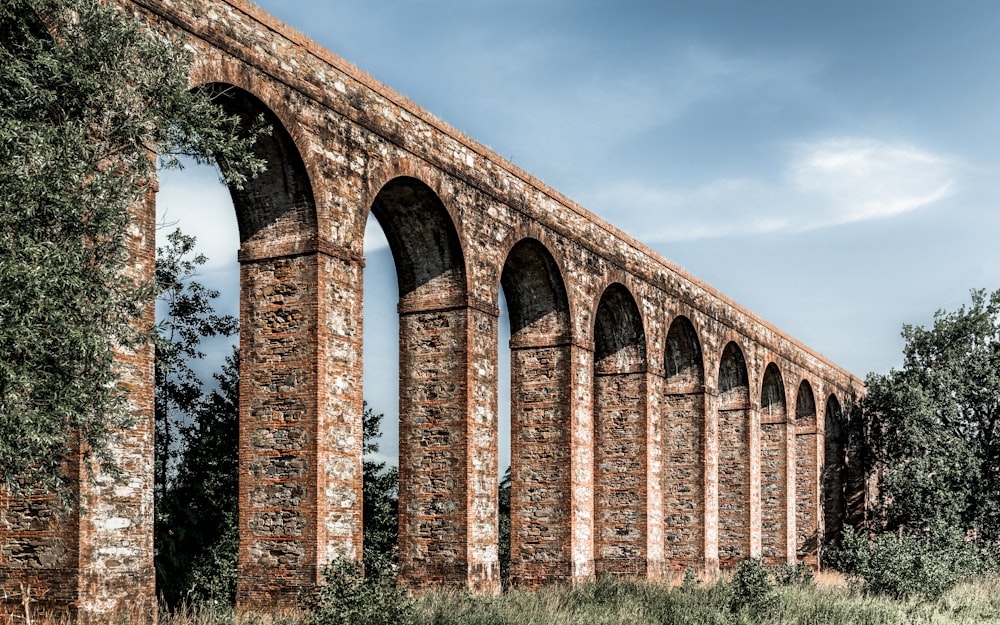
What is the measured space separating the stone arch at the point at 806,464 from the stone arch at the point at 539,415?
55.4ft

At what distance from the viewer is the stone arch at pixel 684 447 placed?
24812mm

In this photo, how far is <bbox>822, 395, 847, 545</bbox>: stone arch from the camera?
120 ft

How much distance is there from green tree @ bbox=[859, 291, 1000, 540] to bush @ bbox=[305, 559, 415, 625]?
65.3ft

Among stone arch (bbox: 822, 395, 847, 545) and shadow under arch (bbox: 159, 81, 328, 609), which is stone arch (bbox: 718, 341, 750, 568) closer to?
stone arch (bbox: 822, 395, 847, 545)

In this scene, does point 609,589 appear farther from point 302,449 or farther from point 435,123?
point 435,123

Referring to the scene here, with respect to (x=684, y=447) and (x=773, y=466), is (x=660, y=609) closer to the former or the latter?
(x=684, y=447)

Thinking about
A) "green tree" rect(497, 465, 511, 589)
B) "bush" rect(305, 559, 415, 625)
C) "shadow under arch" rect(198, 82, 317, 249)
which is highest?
"shadow under arch" rect(198, 82, 317, 249)

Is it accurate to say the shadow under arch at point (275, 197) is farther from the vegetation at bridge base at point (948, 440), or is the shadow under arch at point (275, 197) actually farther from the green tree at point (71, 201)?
the vegetation at bridge base at point (948, 440)

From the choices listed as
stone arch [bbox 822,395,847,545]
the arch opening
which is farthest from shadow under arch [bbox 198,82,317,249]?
stone arch [bbox 822,395,847,545]

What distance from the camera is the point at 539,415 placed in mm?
19531

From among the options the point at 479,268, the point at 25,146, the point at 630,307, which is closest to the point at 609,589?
the point at 479,268

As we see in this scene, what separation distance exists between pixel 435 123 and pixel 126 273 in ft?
22.4

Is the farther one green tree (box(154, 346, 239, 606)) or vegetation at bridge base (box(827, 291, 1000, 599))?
vegetation at bridge base (box(827, 291, 1000, 599))

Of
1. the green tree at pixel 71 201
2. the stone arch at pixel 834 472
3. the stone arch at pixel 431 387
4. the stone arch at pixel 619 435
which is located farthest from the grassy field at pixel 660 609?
the stone arch at pixel 834 472
